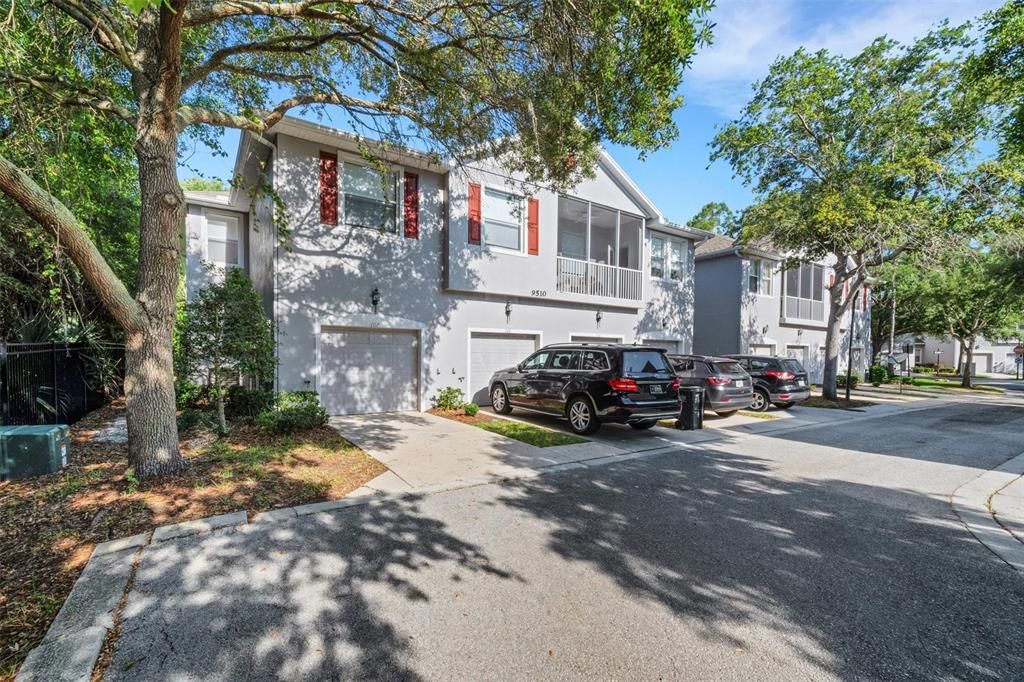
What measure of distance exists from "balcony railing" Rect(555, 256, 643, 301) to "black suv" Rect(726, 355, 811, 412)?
3.99m

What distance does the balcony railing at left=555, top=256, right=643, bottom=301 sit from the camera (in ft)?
44.1

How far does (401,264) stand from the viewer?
35.4ft

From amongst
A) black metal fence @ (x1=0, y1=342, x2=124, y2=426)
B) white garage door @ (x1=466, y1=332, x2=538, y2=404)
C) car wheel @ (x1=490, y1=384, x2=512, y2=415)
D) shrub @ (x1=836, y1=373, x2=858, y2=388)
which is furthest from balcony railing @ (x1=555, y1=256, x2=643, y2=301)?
shrub @ (x1=836, y1=373, x2=858, y2=388)

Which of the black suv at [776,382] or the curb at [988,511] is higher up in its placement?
the black suv at [776,382]

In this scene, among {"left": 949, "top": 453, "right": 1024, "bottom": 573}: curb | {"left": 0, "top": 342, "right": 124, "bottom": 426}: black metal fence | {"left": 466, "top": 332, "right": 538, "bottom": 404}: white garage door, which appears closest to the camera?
{"left": 949, "top": 453, "right": 1024, "bottom": 573}: curb

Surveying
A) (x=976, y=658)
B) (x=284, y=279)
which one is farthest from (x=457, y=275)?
(x=976, y=658)

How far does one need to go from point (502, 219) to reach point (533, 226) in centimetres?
100

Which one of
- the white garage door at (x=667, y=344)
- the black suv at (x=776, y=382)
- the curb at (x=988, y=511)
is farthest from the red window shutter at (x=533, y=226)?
the curb at (x=988, y=511)

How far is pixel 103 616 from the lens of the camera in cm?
287

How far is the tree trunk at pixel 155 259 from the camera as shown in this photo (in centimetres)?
515

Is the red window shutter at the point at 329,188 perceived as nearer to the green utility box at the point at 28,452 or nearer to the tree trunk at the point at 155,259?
the tree trunk at the point at 155,259

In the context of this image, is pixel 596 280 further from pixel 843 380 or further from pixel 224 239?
pixel 843 380

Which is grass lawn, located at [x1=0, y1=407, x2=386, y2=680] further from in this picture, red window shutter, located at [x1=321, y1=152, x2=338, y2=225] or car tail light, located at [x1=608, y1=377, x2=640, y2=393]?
red window shutter, located at [x1=321, y1=152, x2=338, y2=225]

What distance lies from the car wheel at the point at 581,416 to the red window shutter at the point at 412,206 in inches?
223
